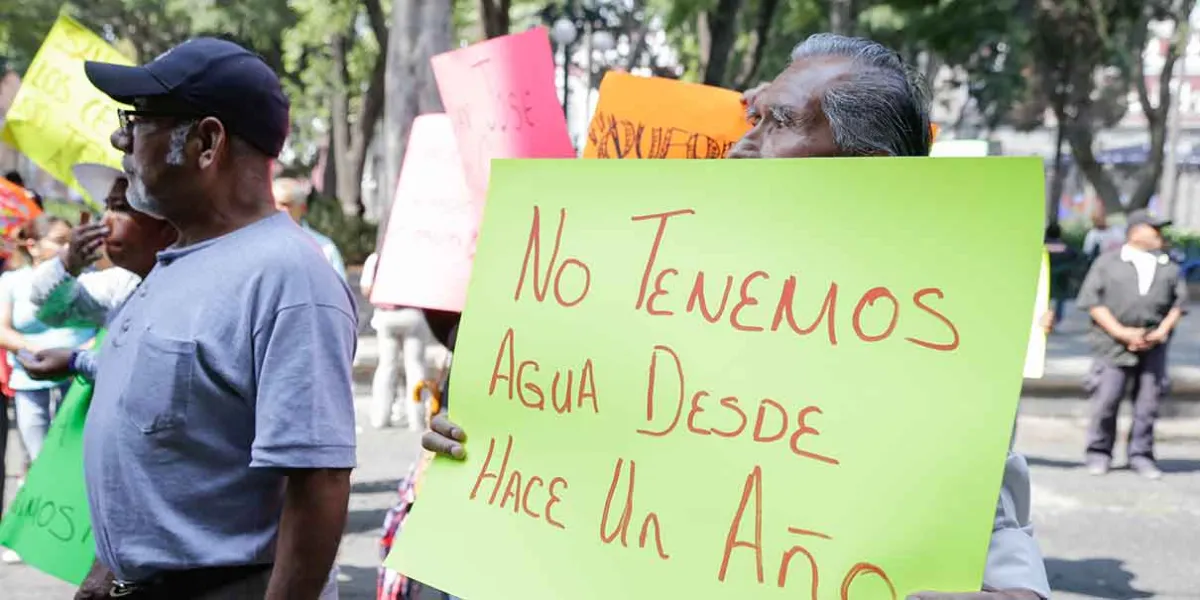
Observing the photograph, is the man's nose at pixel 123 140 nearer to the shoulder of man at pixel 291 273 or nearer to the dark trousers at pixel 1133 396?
the shoulder of man at pixel 291 273

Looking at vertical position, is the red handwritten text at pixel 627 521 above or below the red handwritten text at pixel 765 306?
below

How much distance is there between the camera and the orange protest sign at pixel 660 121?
2.93 metres

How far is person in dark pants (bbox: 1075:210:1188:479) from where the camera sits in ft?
25.6

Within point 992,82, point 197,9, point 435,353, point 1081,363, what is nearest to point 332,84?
point 197,9

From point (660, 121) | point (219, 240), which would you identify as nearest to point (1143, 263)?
point (660, 121)

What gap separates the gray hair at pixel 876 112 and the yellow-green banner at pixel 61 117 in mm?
3546

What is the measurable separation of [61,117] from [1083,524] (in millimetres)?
5441

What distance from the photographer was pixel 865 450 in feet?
4.38

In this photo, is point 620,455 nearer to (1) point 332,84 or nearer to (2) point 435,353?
(2) point 435,353

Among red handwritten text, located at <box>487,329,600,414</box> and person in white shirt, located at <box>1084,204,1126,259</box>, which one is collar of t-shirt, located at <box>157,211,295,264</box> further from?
person in white shirt, located at <box>1084,204,1126,259</box>

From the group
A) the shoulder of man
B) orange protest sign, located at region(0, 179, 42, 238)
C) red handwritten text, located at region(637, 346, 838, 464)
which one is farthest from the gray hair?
orange protest sign, located at region(0, 179, 42, 238)

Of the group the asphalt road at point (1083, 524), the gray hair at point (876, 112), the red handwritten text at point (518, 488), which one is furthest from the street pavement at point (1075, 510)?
the gray hair at point (876, 112)

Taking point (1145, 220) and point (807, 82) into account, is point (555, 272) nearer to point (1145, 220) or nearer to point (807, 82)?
point (807, 82)

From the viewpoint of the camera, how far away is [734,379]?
146 centimetres
